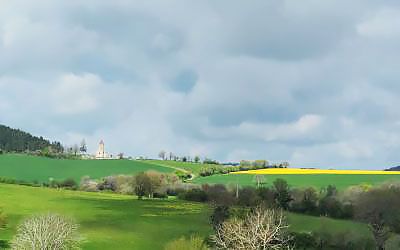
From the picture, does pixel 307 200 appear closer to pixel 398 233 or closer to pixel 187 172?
pixel 398 233

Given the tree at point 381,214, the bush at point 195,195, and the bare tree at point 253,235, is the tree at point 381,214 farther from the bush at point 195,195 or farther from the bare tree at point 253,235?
the bush at point 195,195

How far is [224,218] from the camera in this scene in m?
95.6

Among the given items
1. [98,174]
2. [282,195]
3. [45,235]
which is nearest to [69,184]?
[98,174]

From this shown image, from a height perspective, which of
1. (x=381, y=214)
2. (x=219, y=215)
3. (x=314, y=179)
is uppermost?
(x=314, y=179)

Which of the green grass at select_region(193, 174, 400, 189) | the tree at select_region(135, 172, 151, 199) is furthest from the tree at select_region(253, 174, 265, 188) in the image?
the tree at select_region(135, 172, 151, 199)

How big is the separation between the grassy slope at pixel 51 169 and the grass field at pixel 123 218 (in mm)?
28762

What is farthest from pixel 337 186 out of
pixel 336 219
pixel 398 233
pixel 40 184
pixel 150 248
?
pixel 40 184

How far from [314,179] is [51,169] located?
8499cm

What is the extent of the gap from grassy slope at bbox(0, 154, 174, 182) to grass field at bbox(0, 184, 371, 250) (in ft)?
94.4

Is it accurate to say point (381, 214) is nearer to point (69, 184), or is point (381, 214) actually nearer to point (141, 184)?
point (141, 184)

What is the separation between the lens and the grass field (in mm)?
90000

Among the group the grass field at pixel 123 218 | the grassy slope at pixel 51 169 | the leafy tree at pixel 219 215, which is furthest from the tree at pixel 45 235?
the grassy slope at pixel 51 169

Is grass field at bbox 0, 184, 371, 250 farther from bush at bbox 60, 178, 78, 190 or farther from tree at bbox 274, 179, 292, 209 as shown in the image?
bush at bbox 60, 178, 78, 190

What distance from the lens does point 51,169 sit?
18212 centimetres
